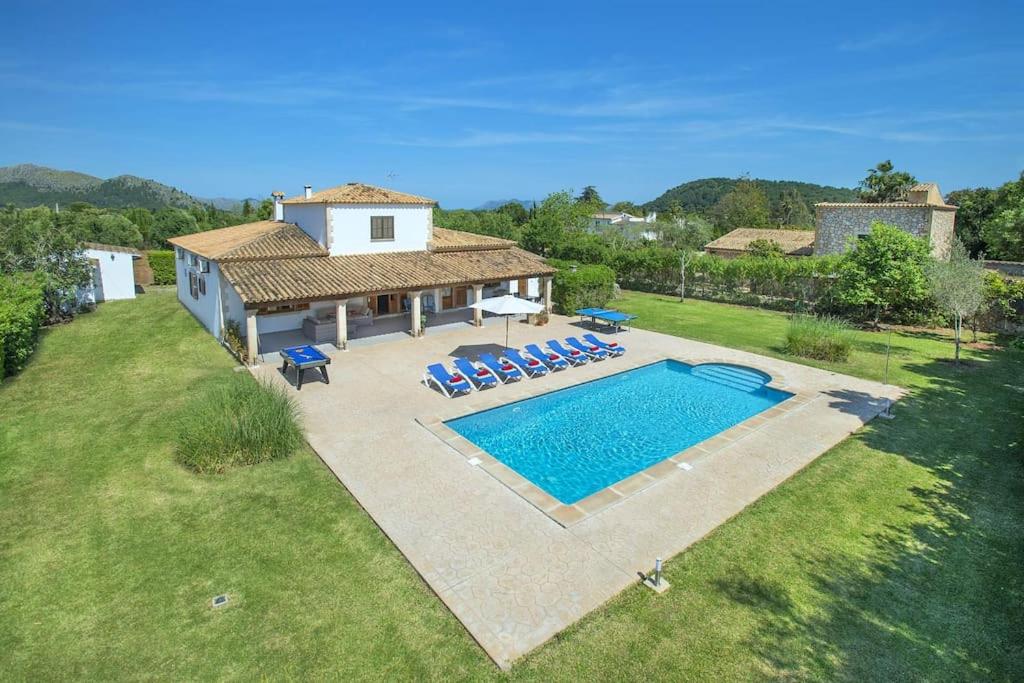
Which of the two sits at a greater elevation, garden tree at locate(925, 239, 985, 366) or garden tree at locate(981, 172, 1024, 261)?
garden tree at locate(981, 172, 1024, 261)

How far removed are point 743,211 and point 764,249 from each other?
59.4 m

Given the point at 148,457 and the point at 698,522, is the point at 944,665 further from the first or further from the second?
the point at 148,457

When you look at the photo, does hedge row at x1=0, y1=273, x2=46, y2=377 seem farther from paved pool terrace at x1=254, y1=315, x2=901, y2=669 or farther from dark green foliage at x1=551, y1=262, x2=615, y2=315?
dark green foliage at x1=551, y1=262, x2=615, y2=315

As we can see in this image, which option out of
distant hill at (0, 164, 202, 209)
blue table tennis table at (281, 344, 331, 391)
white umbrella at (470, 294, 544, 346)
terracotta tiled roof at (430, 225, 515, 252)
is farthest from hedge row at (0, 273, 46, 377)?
distant hill at (0, 164, 202, 209)

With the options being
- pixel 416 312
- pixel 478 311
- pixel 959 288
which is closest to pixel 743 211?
pixel 959 288

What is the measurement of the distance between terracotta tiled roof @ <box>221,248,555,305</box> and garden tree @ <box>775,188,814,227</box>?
9049cm

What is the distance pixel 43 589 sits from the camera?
8.10 m

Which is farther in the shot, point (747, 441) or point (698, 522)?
point (747, 441)

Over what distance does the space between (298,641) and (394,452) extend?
19.1 feet

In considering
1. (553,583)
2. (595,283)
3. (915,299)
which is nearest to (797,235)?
(915,299)

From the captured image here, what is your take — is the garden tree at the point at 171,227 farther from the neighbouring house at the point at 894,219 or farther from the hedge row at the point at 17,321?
the neighbouring house at the point at 894,219

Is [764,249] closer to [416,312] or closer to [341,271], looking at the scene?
[416,312]

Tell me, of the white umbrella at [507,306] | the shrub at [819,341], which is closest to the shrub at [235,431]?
the white umbrella at [507,306]

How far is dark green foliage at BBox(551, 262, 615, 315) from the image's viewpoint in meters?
29.6
